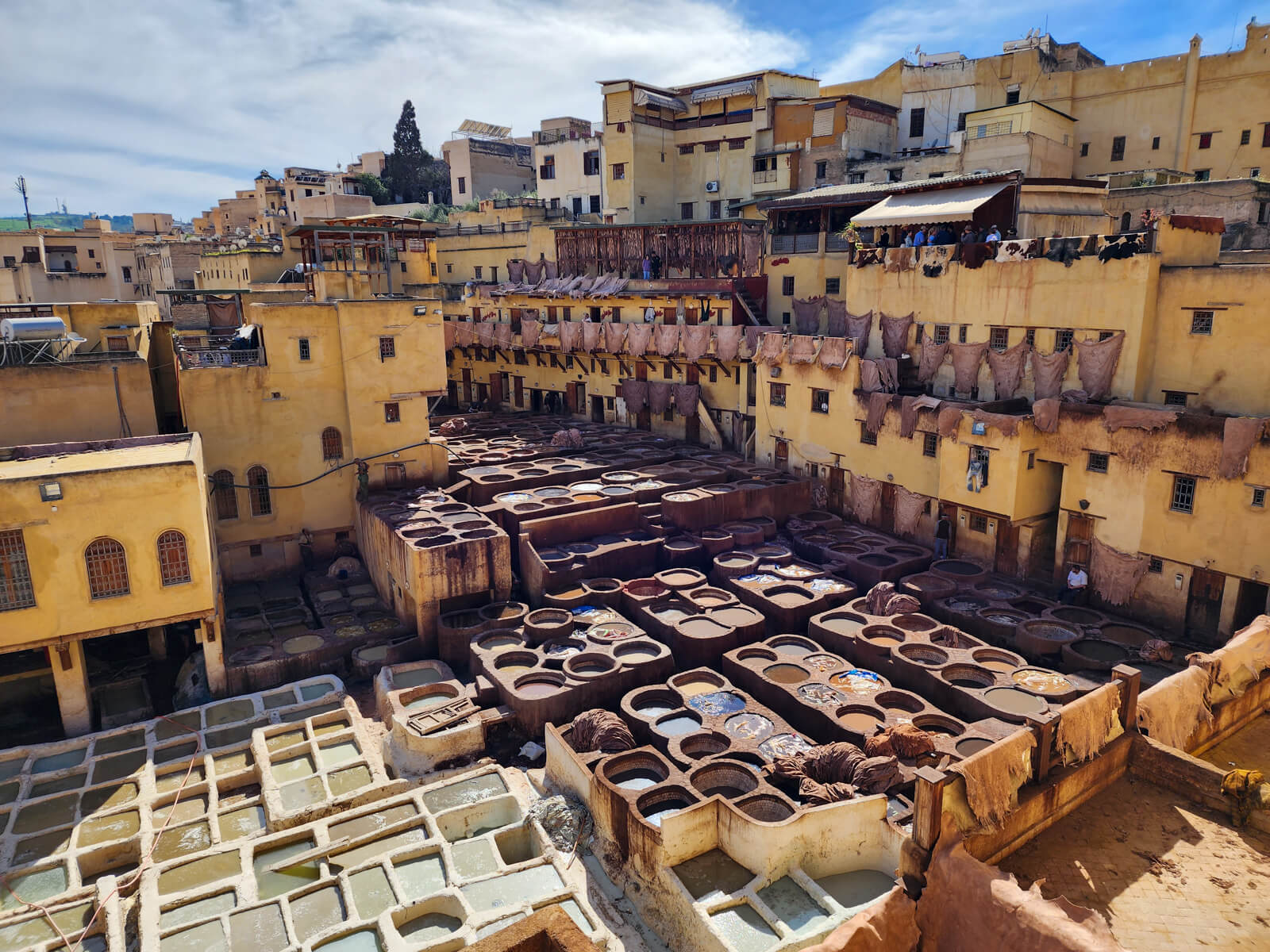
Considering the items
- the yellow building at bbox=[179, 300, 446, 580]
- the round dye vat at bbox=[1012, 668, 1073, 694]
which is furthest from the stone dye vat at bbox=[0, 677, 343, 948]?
the round dye vat at bbox=[1012, 668, 1073, 694]

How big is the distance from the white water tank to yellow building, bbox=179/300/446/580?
3161 millimetres

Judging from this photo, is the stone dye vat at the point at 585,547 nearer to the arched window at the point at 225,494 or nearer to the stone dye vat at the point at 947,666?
the stone dye vat at the point at 947,666

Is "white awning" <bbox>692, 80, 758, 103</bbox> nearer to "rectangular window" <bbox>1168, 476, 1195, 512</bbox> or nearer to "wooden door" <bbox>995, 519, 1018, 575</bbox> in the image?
"wooden door" <bbox>995, 519, 1018, 575</bbox>

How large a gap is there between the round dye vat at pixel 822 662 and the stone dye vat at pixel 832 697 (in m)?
0.01

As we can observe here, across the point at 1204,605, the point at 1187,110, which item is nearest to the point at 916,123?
the point at 1187,110

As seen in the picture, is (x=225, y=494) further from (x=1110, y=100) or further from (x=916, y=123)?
(x=1110, y=100)

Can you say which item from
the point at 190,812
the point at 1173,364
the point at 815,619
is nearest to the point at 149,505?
the point at 190,812

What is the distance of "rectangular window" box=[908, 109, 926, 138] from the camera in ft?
136

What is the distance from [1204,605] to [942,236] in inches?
538

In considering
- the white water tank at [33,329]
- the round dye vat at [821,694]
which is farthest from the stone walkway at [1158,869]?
the white water tank at [33,329]

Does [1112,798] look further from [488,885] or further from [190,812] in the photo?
[190,812]

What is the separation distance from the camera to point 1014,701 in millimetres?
17875

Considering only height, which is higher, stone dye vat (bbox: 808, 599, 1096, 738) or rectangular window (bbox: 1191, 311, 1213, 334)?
rectangular window (bbox: 1191, 311, 1213, 334)

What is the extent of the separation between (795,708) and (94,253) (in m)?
54.4
